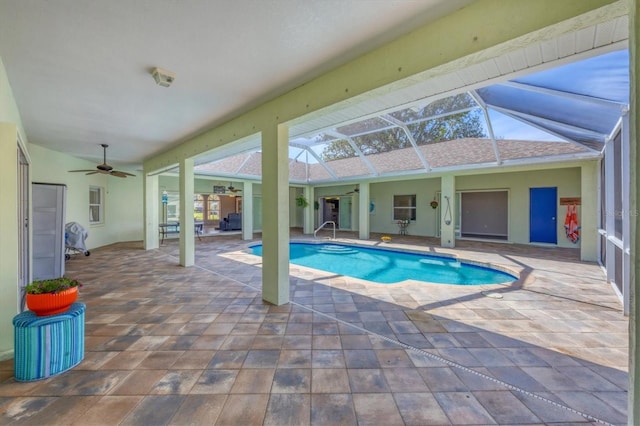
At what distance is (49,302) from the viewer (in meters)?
2.08

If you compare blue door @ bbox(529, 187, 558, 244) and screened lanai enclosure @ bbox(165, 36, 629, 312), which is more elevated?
screened lanai enclosure @ bbox(165, 36, 629, 312)

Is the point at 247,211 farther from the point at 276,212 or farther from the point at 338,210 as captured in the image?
the point at 276,212

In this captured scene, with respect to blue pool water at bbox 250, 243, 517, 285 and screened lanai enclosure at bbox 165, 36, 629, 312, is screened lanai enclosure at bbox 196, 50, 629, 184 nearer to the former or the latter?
screened lanai enclosure at bbox 165, 36, 629, 312

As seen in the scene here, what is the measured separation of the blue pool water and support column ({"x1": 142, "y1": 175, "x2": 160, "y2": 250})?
10.3 feet

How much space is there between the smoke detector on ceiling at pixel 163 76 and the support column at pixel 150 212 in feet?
21.1

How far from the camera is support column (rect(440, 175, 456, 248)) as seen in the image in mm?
8344

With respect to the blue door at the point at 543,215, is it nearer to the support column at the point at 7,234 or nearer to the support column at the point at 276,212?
the support column at the point at 276,212

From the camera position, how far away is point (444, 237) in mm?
8609

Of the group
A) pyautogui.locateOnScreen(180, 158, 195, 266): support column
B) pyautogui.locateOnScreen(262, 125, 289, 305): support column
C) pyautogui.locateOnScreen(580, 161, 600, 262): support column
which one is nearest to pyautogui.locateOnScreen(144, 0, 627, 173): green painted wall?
pyautogui.locateOnScreen(262, 125, 289, 305): support column

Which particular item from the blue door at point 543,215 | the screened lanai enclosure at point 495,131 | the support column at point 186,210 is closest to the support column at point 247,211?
the screened lanai enclosure at point 495,131

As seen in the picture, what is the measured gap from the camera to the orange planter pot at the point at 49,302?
2049 millimetres

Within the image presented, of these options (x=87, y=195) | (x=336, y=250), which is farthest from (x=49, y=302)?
(x=87, y=195)

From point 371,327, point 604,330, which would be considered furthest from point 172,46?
point 604,330

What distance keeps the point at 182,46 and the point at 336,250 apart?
24.6 ft
